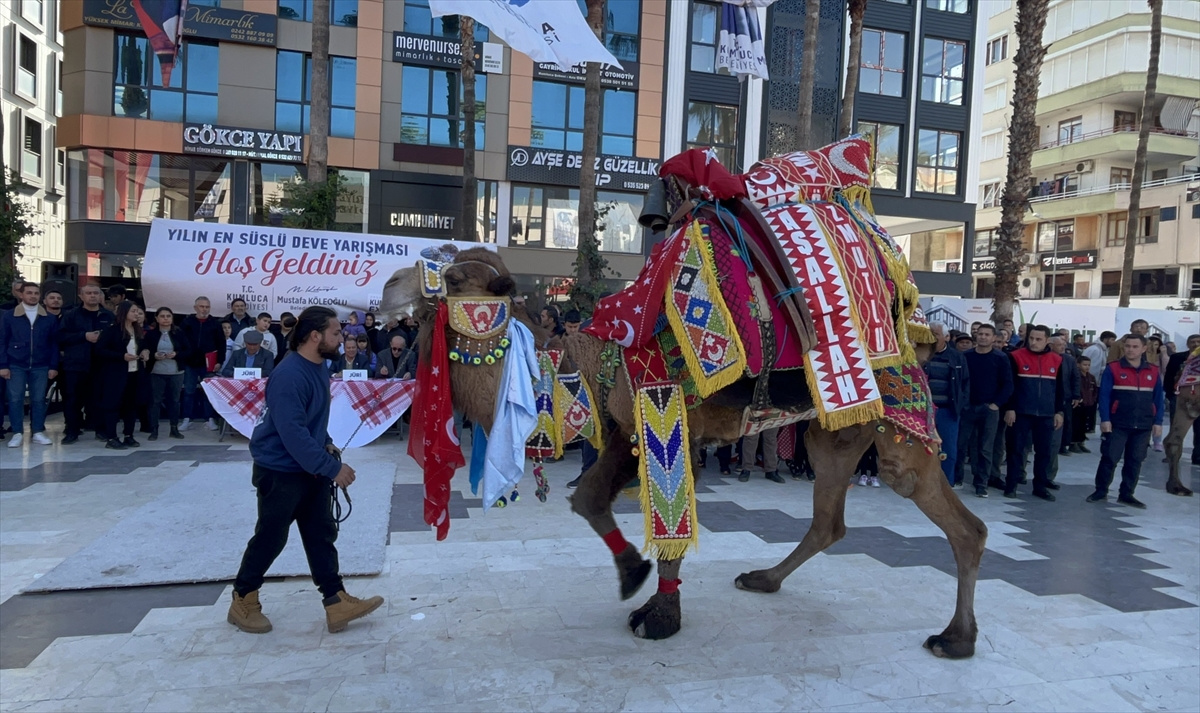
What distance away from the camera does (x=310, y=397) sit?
4422 millimetres

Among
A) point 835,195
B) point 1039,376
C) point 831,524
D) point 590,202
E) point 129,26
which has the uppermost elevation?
point 129,26

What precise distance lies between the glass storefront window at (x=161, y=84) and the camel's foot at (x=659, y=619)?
22.5 metres

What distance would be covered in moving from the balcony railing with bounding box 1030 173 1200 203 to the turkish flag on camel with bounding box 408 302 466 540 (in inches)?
1549

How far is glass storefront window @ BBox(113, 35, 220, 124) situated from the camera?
2222 cm

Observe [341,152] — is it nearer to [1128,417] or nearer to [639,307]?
[1128,417]

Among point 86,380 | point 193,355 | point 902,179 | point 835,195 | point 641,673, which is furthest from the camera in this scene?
point 902,179

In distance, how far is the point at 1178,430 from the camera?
10.2 meters

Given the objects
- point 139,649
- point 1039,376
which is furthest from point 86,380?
point 1039,376

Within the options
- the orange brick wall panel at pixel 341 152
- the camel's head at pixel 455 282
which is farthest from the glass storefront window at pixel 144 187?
the camel's head at pixel 455 282

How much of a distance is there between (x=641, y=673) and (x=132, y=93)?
23.9 meters

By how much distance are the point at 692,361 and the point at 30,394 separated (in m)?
9.45

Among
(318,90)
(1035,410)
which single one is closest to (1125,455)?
(1035,410)

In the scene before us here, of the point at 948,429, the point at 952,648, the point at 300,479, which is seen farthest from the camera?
the point at 948,429

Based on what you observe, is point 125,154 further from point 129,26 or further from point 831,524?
point 831,524
